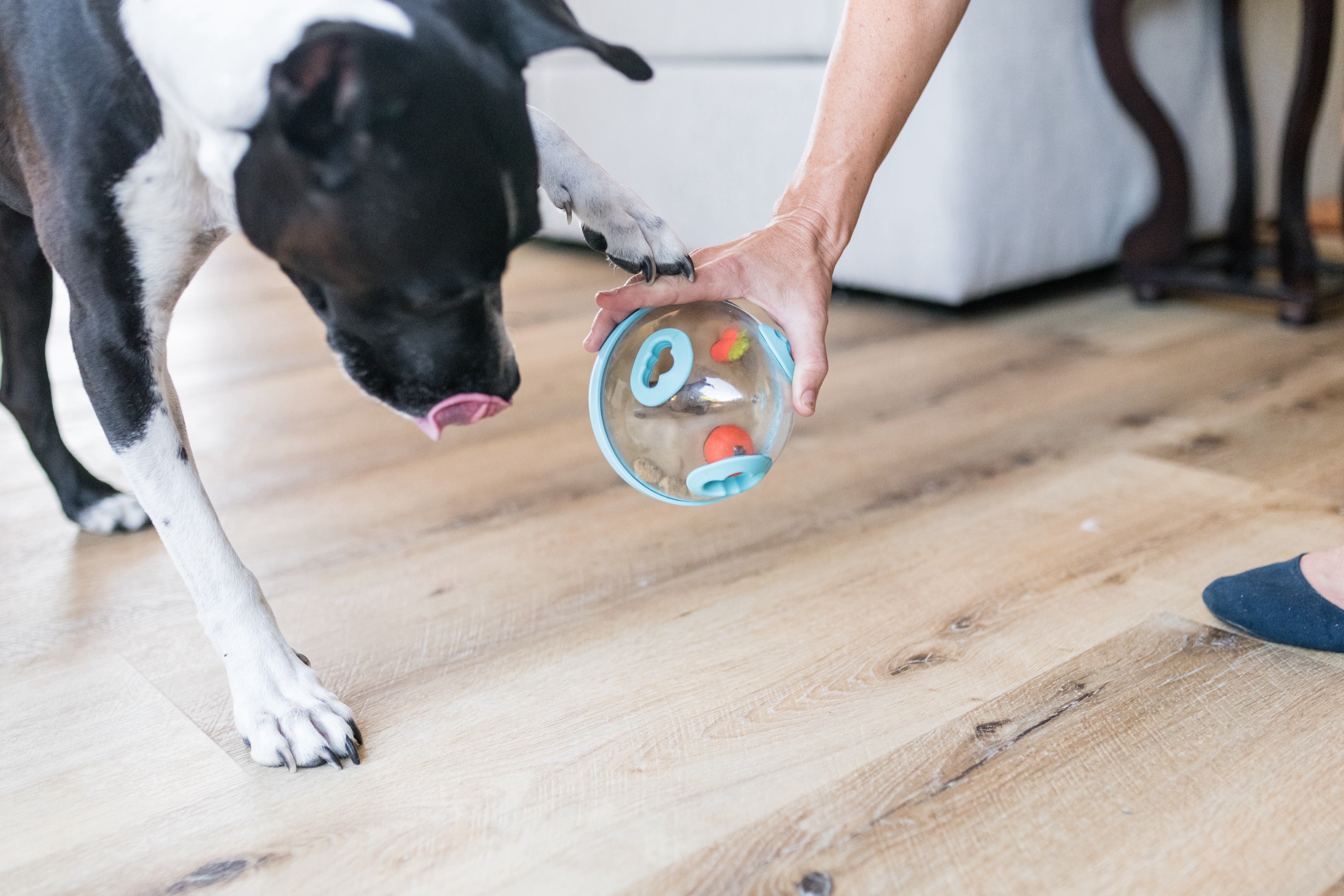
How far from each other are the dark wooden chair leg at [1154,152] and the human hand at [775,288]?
118cm

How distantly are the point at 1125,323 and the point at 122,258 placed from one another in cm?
173

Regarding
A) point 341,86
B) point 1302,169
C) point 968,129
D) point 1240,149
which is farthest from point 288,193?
point 1240,149

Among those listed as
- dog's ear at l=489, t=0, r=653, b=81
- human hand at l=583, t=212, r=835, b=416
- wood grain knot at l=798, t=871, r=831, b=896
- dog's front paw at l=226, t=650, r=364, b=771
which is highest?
dog's ear at l=489, t=0, r=653, b=81

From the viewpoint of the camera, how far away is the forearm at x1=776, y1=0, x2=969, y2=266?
1.11 meters

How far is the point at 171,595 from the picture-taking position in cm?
119

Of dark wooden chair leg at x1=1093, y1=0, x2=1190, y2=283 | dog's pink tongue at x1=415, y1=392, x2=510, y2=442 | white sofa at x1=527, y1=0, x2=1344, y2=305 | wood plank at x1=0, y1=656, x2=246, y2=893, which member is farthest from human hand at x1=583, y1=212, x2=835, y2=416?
dark wooden chair leg at x1=1093, y1=0, x2=1190, y2=283

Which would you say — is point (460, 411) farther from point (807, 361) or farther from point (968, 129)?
point (968, 129)

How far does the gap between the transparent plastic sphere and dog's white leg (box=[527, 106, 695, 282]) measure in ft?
0.14

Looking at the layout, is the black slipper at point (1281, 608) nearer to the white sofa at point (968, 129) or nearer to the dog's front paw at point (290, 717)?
the dog's front paw at point (290, 717)

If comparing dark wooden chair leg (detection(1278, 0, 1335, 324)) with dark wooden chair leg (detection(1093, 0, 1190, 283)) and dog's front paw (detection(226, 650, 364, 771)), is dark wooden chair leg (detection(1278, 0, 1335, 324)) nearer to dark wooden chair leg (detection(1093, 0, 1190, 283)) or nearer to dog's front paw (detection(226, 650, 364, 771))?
dark wooden chair leg (detection(1093, 0, 1190, 283))

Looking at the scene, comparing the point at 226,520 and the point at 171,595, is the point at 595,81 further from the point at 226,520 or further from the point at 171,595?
the point at 171,595

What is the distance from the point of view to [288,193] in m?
0.72

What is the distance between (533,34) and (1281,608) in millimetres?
768

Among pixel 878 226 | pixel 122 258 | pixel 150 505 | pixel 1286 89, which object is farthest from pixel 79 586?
pixel 1286 89
